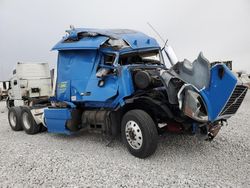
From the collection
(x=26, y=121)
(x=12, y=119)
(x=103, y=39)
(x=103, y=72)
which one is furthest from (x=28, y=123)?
(x=103, y=39)

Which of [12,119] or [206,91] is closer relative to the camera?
[206,91]

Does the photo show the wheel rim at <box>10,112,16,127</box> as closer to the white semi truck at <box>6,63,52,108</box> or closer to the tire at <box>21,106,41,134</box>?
the tire at <box>21,106,41,134</box>

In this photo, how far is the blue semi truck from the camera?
16.6 ft

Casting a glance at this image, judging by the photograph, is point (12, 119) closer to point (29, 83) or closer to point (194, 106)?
point (29, 83)

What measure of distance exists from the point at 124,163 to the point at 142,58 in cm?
284

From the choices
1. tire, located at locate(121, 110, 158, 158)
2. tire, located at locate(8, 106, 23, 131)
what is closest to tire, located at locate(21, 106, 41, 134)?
tire, located at locate(8, 106, 23, 131)

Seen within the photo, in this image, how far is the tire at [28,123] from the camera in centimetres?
865

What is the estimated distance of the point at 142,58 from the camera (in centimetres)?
714

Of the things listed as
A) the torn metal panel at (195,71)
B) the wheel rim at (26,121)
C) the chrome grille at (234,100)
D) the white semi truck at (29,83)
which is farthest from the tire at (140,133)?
the white semi truck at (29,83)

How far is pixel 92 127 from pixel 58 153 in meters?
1.09

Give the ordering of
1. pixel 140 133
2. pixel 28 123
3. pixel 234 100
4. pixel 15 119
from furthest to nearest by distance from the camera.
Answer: pixel 15 119
pixel 28 123
pixel 140 133
pixel 234 100

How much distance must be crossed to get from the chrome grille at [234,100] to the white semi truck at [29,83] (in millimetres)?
11142

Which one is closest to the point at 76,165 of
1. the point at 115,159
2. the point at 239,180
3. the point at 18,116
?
the point at 115,159

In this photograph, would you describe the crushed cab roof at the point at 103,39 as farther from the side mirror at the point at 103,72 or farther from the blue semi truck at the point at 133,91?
the side mirror at the point at 103,72
